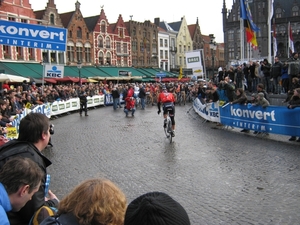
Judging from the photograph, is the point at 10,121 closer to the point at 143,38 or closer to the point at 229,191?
the point at 229,191

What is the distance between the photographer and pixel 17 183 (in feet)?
8.27

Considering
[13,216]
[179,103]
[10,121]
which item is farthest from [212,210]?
[179,103]

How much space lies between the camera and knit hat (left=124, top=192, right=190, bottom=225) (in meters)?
1.65

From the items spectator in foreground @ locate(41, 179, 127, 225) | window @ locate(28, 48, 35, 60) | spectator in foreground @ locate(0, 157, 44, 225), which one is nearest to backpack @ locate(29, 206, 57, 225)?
spectator in foreground @ locate(0, 157, 44, 225)

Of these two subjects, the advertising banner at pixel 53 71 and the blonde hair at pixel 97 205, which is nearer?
the blonde hair at pixel 97 205

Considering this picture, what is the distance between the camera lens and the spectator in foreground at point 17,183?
2.47 m

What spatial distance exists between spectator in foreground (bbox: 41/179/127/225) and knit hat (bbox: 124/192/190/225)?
37cm

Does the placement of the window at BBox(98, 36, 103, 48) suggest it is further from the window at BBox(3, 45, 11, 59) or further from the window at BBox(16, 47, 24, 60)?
the window at BBox(3, 45, 11, 59)

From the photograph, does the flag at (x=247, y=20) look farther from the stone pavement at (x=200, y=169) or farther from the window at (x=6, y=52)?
the window at (x=6, y=52)

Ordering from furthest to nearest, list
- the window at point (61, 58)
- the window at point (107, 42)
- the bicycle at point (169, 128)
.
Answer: the window at point (107, 42), the window at point (61, 58), the bicycle at point (169, 128)

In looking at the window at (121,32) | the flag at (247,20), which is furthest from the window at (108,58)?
the flag at (247,20)

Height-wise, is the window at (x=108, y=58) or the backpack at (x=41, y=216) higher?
the window at (x=108, y=58)

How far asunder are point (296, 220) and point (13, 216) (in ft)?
13.1

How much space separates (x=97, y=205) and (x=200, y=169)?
6.52 metres
